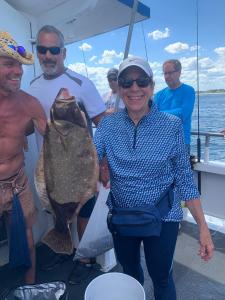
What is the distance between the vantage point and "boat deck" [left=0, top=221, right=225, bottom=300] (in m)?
2.42

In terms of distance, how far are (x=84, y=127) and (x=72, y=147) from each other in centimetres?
12

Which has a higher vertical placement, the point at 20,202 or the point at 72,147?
the point at 72,147

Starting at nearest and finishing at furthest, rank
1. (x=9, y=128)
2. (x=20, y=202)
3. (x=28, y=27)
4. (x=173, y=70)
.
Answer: (x=9, y=128) < (x=20, y=202) < (x=28, y=27) < (x=173, y=70)

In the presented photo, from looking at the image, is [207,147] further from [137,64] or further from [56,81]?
[137,64]

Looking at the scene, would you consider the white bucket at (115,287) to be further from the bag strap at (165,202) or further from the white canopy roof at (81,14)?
the white canopy roof at (81,14)

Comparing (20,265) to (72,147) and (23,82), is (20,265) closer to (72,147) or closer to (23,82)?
(72,147)

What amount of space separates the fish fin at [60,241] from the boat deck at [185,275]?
39.3 inches

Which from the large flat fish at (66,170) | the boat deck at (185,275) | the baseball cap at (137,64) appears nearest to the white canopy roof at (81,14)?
the baseball cap at (137,64)

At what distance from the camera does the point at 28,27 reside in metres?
2.88

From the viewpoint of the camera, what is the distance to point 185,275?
266 cm

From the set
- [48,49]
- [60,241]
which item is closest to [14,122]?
[48,49]

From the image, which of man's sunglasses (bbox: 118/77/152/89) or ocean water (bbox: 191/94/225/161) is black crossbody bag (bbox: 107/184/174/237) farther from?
ocean water (bbox: 191/94/225/161)

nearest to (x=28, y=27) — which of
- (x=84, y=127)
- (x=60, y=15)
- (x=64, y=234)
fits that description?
(x=60, y=15)

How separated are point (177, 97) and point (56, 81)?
1.74 metres
